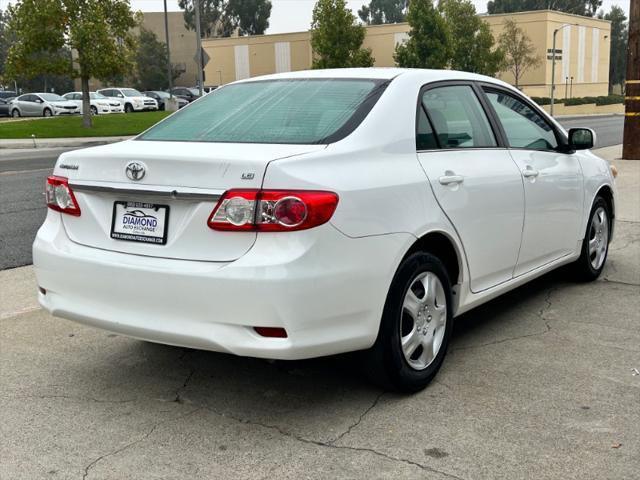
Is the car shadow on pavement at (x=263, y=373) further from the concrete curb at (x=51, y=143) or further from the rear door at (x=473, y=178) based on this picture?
the concrete curb at (x=51, y=143)

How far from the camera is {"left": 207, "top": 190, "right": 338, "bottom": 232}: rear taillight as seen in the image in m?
3.37

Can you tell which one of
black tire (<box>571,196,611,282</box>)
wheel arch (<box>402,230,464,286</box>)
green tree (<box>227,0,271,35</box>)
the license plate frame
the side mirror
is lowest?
black tire (<box>571,196,611,282</box>)

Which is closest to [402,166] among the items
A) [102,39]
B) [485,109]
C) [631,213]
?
[485,109]

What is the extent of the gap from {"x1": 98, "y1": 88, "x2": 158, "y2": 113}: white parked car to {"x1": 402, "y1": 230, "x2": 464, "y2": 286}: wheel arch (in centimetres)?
4440

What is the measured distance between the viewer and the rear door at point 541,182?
5.04 meters

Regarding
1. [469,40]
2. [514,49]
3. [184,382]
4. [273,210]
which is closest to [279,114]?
[273,210]

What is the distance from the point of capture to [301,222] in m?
3.37

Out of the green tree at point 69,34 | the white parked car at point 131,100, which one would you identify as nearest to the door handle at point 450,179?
the green tree at point 69,34

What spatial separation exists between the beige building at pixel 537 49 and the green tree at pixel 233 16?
21.8 m

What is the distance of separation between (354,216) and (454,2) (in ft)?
→ 170

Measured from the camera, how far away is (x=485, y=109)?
4922mm

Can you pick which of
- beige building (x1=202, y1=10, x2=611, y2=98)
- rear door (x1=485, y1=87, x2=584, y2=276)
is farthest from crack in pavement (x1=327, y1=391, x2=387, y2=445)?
beige building (x1=202, y1=10, x2=611, y2=98)

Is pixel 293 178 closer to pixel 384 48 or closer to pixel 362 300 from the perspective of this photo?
pixel 362 300

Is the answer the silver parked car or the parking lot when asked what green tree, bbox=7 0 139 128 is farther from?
the parking lot
